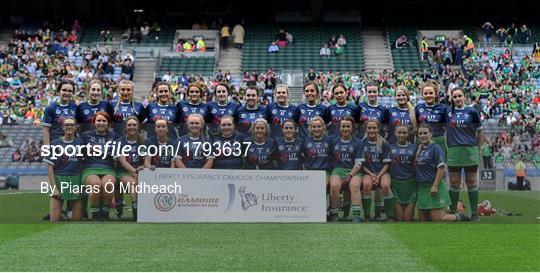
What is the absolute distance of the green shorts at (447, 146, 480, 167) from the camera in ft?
46.5

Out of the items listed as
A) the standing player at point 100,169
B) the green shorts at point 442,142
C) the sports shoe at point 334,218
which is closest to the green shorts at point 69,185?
the standing player at point 100,169

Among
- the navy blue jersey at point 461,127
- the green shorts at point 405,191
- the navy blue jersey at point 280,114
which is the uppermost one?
the navy blue jersey at point 280,114

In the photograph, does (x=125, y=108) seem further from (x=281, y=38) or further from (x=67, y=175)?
(x=281, y=38)

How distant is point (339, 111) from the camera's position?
1431 cm

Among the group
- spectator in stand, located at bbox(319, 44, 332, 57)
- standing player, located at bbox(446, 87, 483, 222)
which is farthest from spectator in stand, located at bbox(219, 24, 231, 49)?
standing player, located at bbox(446, 87, 483, 222)

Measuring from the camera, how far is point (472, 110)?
1430cm

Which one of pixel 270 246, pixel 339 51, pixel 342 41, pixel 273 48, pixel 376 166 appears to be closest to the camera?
pixel 270 246

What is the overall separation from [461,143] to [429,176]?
69cm

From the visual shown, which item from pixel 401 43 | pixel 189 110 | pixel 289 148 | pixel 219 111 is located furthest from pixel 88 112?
pixel 401 43

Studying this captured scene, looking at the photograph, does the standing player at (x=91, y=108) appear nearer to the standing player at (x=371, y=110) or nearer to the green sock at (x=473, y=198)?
the standing player at (x=371, y=110)

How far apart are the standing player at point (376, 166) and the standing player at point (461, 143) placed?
94 centimetres

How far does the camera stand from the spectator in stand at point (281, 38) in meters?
42.6

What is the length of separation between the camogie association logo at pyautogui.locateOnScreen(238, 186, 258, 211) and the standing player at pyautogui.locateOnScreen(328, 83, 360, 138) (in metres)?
Answer: 1.45
